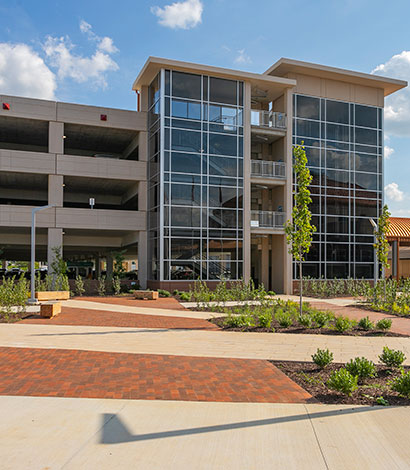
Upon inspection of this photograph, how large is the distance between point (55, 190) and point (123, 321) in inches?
625

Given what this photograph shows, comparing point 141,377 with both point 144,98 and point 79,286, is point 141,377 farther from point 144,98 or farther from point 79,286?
point 144,98

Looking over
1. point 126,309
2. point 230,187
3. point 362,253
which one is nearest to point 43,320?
point 126,309

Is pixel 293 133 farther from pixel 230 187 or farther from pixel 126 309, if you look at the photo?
pixel 126 309

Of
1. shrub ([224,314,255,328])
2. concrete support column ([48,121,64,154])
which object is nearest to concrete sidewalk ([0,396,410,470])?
shrub ([224,314,255,328])

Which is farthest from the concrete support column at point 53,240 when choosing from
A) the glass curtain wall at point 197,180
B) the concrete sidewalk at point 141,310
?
the concrete sidewalk at point 141,310

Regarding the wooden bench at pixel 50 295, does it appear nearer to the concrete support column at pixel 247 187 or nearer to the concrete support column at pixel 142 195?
the concrete support column at pixel 142 195

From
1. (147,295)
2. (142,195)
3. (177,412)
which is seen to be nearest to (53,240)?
(142,195)

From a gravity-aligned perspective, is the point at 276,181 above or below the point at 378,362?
above

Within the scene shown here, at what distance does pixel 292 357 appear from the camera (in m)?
9.72

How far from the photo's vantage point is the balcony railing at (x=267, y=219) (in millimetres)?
29016

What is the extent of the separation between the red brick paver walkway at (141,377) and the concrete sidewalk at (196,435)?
42 cm

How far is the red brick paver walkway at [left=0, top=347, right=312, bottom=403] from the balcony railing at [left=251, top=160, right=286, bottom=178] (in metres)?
21.3

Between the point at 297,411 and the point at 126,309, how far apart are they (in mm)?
13571

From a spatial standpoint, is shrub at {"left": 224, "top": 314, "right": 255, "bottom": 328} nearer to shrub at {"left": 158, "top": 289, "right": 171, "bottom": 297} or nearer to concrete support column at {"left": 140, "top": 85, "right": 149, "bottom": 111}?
shrub at {"left": 158, "top": 289, "right": 171, "bottom": 297}
